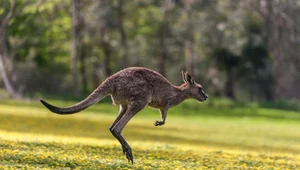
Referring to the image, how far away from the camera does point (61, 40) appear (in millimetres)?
68250

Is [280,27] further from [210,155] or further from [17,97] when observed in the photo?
[210,155]

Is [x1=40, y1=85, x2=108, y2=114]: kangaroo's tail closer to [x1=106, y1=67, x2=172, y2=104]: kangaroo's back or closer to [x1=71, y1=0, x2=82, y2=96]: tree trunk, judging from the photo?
[x1=106, y1=67, x2=172, y2=104]: kangaroo's back

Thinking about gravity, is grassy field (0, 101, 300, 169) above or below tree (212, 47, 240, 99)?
below

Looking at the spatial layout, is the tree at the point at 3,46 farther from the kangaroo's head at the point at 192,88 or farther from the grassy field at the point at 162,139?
the kangaroo's head at the point at 192,88

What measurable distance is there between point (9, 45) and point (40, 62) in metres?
3.56

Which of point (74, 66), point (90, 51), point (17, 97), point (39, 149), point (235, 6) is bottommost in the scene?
point (39, 149)

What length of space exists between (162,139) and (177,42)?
39.2m

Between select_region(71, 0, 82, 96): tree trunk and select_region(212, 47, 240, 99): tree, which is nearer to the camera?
select_region(71, 0, 82, 96): tree trunk

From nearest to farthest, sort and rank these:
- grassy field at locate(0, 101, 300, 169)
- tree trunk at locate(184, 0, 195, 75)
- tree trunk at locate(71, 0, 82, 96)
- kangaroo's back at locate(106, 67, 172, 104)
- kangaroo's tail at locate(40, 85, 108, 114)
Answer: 1. kangaroo's tail at locate(40, 85, 108, 114)
2. kangaroo's back at locate(106, 67, 172, 104)
3. grassy field at locate(0, 101, 300, 169)
4. tree trunk at locate(71, 0, 82, 96)
5. tree trunk at locate(184, 0, 195, 75)

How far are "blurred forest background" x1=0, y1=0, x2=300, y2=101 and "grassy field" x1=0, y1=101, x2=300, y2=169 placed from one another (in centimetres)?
1006

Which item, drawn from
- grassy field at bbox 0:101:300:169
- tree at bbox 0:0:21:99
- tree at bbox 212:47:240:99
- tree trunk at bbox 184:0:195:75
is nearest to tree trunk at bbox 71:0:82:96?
grassy field at bbox 0:101:300:169

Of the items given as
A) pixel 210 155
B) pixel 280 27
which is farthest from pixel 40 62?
pixel 210 155

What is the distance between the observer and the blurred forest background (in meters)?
65.1

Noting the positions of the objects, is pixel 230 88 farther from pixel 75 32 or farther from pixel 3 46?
pixel 3 46
